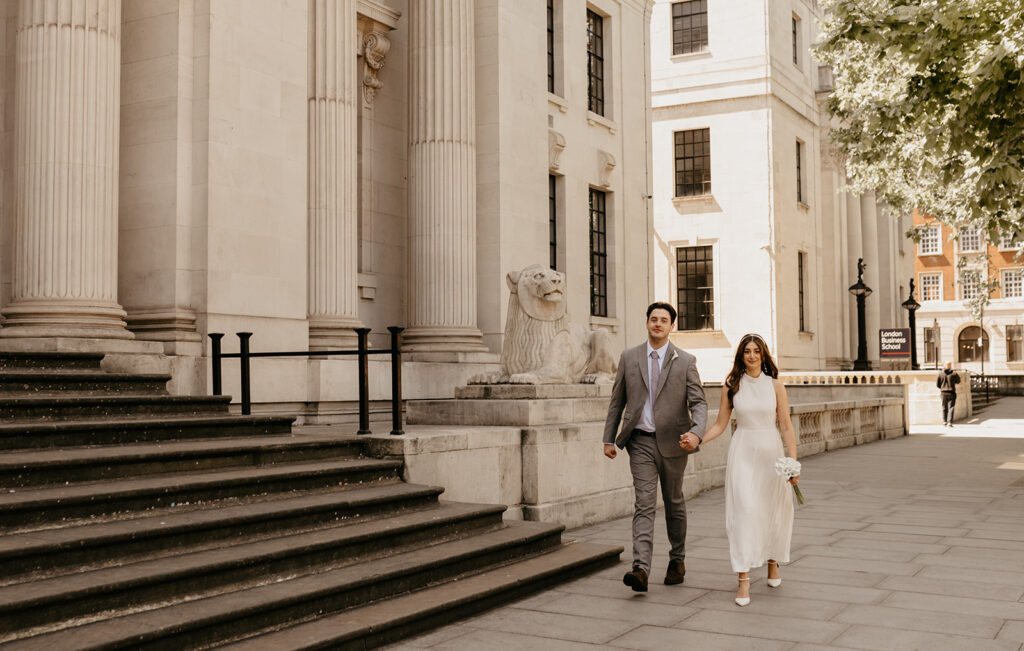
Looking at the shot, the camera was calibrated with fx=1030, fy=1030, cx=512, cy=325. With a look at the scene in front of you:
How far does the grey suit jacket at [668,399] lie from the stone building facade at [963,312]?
3078 inches

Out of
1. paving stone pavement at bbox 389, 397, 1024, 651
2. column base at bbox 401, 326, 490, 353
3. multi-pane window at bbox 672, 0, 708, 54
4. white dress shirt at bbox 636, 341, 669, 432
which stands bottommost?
paving stone pavement at bbox 389, 397, 1024, 651

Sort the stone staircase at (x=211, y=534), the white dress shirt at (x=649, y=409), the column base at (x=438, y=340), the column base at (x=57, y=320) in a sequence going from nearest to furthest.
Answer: the stone staircase at (x=211, y=534) → the white dress shirt at (x=649, y=409) → the column base at (x=57, y=320) → the column base at (x=438, y=340)

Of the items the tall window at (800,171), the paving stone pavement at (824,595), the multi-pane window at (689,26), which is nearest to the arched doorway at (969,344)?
the tall window at (800,171)

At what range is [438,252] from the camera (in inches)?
618

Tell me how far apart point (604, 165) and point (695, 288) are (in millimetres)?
15944

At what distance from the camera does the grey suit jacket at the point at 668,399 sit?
7695 millimetres

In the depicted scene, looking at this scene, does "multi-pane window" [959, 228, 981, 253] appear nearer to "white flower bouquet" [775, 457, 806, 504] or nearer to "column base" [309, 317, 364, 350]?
"column base" [309, 317, 364, 350]

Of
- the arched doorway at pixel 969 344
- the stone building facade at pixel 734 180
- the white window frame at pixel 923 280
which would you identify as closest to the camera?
the stone building facade at pixel 734 180

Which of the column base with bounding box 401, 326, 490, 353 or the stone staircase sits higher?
the column base with bounding box 401, 326, 490, 353

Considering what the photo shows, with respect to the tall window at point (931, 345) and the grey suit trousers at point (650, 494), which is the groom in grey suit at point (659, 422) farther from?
the tall window at point (931, 345)

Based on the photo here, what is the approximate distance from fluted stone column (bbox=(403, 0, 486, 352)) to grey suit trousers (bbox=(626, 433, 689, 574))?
315 inches

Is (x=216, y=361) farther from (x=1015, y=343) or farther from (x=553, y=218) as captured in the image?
(x=1015, y=343)

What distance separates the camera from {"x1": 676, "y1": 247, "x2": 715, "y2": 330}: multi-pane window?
36.8 metres

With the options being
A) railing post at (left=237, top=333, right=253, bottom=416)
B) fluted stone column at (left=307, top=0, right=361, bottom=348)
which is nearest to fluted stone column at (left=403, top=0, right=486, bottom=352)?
fluted stone column at (left=307, top=0, right=361, bottom=348)
